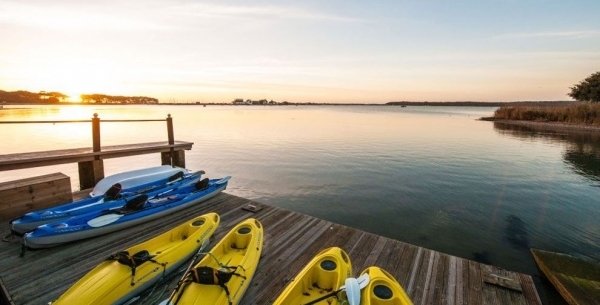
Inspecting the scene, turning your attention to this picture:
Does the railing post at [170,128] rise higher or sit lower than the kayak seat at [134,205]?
higher

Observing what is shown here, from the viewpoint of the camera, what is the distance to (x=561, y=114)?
4584cm

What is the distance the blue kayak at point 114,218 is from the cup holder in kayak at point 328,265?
477 centimetres

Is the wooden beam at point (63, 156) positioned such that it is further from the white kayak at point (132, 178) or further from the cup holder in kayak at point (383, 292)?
the cup holder in kayak at point (383, 292)

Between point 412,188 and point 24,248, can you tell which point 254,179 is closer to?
point 412,188

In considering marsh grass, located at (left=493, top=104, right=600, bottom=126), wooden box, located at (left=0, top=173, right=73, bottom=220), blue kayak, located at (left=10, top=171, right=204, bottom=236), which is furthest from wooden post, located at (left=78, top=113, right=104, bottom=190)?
marsh grass, located at (left=493, top=104, right=600, bottom=126)

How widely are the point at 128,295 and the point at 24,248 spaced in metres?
3.04

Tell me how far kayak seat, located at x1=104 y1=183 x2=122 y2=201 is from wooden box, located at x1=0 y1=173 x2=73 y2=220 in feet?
3.47

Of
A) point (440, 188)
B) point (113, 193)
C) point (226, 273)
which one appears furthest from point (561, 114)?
point (113, 193)

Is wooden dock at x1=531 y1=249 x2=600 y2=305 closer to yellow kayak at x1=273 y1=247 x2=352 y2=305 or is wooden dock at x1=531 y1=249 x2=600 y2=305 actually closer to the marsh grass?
yellow kayak at x1=273 y1=247 x2=352 y2=305

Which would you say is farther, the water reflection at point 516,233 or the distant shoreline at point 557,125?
the distant shoreline at point 557,125

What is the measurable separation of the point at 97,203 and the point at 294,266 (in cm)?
539

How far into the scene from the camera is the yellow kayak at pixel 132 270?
379cm

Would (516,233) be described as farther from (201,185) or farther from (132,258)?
(132,258)

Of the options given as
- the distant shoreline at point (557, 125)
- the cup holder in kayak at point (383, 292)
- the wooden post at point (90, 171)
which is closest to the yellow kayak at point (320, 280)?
the cup holder in kayak at point (383, 292)
